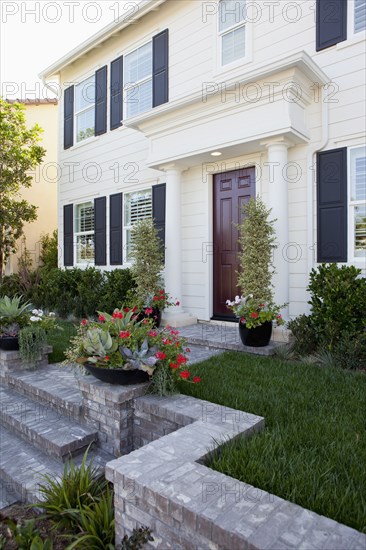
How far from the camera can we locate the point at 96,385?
2.97 meters

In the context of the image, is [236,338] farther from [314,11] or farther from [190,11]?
[190,11]

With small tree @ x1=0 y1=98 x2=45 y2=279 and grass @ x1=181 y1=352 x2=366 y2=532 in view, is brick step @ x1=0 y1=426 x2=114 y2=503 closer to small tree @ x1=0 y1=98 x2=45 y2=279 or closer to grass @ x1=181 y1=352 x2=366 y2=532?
grass @ x1=181 y1=352 x2=366 y2=532

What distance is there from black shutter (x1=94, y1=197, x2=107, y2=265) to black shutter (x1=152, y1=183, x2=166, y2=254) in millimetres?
1687

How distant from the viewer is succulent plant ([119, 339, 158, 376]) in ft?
9.30

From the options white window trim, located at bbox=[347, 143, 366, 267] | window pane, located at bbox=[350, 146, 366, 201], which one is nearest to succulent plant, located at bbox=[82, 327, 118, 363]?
white window trim, located at bbox=[347, 143, 366, 267]

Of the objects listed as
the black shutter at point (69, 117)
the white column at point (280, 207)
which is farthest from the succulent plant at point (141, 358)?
the black shutter at point (69, 117)

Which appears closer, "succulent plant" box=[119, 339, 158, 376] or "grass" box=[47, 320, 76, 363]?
"succulent plant" box=[119, 339, 158, 376]

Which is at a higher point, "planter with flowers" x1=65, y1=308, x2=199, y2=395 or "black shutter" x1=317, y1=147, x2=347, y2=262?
"black shutter" x1=317, y1=147, x2=347, y2=262

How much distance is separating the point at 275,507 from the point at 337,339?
2988 millimetres

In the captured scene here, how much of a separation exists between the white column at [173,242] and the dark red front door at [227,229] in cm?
59

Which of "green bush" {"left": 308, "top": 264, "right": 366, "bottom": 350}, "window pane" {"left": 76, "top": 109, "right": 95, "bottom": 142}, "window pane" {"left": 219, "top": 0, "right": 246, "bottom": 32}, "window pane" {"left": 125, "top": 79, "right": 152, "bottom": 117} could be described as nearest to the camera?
"green bush" {"left": 308, "top": 264, "right": 366, "bottom": 350}

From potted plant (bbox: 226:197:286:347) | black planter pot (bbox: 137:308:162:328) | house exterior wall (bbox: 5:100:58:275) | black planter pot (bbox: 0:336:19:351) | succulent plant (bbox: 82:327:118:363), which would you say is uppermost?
house exterior wall (bbox: 5:100:58:275)

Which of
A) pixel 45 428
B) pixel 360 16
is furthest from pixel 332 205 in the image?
pixel 45 428

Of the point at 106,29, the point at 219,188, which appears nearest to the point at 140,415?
the point at 219,188
